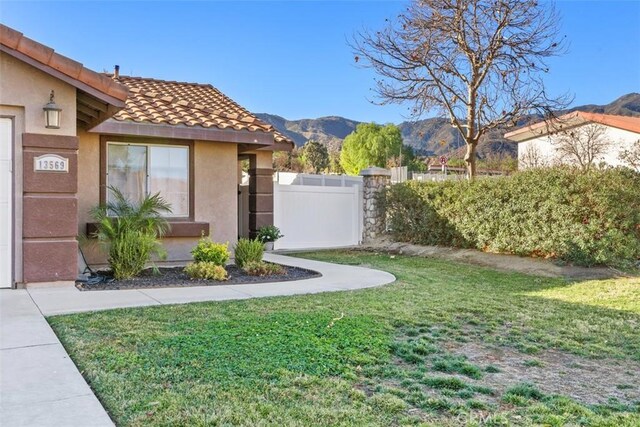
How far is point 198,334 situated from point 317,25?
15.6 m

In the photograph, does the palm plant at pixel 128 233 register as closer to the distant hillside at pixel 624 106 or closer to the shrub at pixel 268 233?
the shrub at pixel 268 233

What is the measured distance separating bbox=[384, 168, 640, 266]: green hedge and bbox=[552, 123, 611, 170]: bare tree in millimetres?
9747

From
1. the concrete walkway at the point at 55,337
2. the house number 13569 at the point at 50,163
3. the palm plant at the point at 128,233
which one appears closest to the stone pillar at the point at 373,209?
the concrete walkway at the point at 55,337

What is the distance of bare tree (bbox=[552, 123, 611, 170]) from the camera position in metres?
22.1

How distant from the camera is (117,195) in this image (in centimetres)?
977

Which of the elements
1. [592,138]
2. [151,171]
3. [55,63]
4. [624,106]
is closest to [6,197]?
[55,63]

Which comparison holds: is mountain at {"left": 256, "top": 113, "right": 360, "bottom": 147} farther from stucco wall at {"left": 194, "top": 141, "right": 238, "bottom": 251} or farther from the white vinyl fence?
stucco wall at {"left": 194, "top": 141, "right": 238, "bottom": 251}

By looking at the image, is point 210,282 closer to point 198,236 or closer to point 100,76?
point 198,236

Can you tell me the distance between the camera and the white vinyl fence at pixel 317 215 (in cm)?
1577

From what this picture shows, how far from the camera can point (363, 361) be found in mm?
4594

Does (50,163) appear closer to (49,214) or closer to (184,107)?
(49,214)

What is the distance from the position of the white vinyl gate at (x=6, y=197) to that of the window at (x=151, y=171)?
8.19 ft

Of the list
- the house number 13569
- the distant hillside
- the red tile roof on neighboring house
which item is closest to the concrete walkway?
the house number 13569

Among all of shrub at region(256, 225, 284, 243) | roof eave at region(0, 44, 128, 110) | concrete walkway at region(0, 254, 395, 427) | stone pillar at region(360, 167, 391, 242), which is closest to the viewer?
concrete walkway at region(0, 254, 395, 427)
